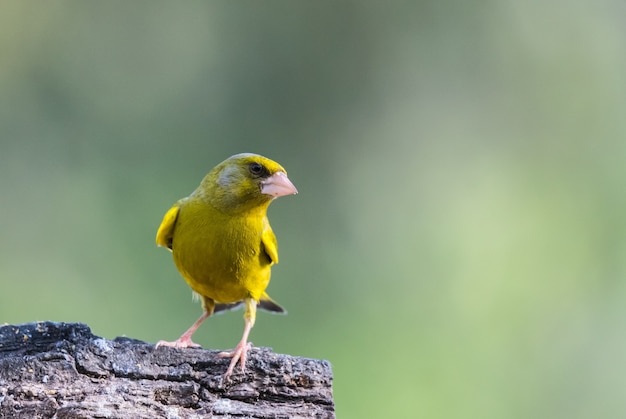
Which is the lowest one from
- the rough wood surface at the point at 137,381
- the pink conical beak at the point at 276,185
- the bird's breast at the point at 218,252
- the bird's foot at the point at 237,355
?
the rough wood surface at the point at 137,381

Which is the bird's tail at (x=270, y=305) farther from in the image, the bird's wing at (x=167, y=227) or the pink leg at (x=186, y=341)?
the bird's wing at (x=167, y=227)

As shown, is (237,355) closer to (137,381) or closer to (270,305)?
(137,381)

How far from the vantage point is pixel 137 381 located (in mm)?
2463

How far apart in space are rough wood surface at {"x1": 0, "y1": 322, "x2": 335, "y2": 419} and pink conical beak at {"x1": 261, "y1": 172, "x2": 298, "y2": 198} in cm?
67

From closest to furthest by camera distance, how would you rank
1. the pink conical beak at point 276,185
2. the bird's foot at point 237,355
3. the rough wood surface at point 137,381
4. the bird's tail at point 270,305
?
the rough wood surface at point 137,381 → the bird's foot at point 237,355 → the pink conical beak at point 276,185 → the bird's tail at point 270,305

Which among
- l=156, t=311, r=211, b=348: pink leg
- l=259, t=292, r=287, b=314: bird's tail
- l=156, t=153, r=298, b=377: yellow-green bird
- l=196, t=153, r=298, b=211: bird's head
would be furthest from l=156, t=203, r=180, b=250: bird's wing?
l=259, t=292, r=287, b=314: bird's tail

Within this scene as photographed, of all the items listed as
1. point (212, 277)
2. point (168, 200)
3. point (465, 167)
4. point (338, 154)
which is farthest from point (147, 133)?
point (212, 277)

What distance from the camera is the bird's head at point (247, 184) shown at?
10.2ft

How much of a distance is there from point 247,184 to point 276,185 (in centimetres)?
13

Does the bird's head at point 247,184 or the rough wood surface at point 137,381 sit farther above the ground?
the bird's head at point 247,184

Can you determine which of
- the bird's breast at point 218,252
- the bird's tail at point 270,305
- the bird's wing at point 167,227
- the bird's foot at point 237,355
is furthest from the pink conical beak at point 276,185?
the bird's tail at point 270,305

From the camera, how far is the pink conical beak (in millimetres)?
3041

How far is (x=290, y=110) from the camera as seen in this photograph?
22.3ft

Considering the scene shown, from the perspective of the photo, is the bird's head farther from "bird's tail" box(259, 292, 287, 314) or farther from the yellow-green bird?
"bird's tail" box(259, 292, 287, 314)
